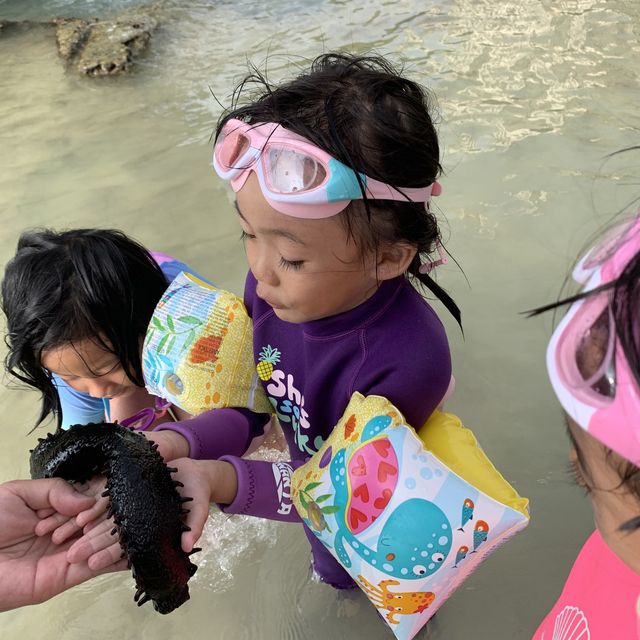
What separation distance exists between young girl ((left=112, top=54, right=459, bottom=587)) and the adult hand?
1.17 ft

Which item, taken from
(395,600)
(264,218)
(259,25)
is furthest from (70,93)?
(395,600)

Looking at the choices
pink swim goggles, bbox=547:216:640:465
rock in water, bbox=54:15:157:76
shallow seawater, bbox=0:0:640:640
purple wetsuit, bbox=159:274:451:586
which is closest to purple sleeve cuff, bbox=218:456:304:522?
purple wetsuit, bbox=159:274:451:586

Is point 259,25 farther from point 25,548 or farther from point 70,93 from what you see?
point 25,548

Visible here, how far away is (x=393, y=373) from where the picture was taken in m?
1.73

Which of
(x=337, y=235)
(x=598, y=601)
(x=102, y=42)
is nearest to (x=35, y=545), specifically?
(x=337, y=235)

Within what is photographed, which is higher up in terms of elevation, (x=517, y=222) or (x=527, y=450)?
(x=517, y=222)

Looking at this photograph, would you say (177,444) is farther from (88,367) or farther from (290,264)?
(290,264)

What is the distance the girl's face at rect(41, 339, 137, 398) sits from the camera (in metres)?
2.12

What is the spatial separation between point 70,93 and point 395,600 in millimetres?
6393

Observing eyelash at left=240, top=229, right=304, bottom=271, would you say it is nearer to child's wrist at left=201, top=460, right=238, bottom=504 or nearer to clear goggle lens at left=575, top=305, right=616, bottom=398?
child's wrist at left=201, top=460, right=238, bottom=504

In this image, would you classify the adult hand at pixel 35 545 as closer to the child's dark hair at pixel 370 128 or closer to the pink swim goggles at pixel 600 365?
the child's dark hair at pixel 370 128

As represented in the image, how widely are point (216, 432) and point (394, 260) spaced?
0.81 meters

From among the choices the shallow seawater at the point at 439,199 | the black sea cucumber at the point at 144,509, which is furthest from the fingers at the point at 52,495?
the shallow seawater at the point at 439,199

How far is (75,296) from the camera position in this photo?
2.11m
